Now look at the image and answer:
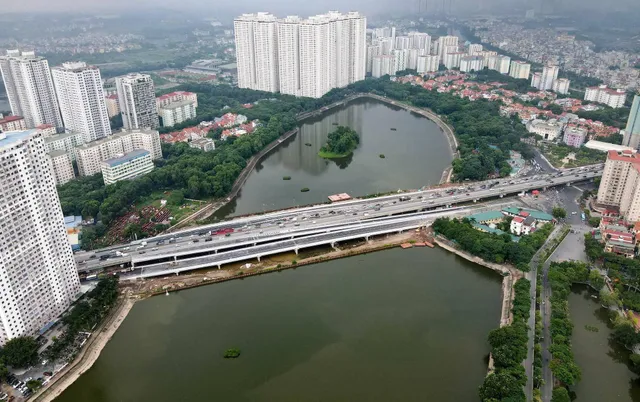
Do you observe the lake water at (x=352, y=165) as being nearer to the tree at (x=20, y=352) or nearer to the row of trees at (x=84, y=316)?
the row of trees at (x=84, y=316)

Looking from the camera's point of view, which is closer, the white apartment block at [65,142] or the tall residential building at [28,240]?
the tall residential building at [28,240]

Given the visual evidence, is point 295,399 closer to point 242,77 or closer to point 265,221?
point 265,221

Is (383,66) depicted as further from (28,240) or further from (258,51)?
(28,240)

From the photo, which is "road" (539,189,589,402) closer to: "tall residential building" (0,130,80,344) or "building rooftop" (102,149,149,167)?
"tall residential building" (0,130,80,344)

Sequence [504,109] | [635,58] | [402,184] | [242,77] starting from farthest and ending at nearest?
[635,58] < [242,77] < [504,109] < [402,184]

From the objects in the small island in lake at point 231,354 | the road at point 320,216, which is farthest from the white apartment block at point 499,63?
the small island in lake at point 231,354

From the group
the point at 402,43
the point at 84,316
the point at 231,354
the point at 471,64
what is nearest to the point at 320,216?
the point at 231,354

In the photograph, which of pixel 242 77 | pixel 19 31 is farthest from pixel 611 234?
pixel 19 31
